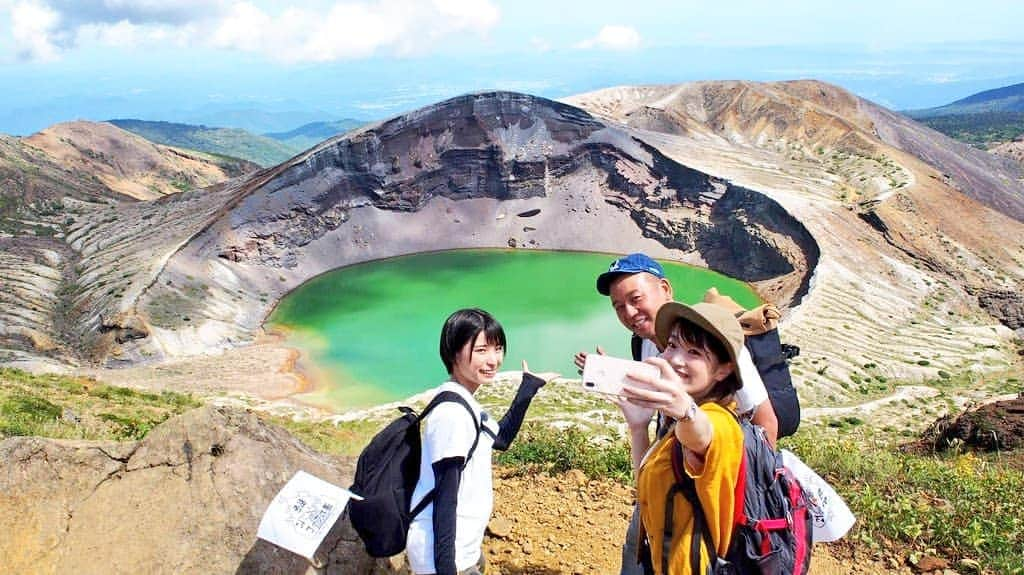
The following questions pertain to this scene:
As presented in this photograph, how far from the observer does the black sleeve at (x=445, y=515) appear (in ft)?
11.2

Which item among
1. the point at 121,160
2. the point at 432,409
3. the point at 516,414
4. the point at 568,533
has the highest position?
the point at 432,409

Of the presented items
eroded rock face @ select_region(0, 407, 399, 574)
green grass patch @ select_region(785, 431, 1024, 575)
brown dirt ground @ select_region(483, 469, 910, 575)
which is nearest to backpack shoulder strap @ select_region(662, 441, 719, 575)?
eroded rock face @ select_region(0, 407, 399, 574)

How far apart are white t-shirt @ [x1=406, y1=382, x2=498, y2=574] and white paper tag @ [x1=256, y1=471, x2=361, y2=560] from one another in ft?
1.39

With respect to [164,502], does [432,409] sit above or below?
above

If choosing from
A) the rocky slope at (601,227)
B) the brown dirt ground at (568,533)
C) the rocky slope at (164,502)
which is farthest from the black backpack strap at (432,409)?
the rocky slope at (601,227)

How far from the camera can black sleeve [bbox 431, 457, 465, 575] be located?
3402 mm

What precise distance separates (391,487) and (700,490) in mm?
1792

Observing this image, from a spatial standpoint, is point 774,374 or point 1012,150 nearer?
point 774,374

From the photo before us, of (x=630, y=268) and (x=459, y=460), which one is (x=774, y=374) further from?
(x=459, y=460)

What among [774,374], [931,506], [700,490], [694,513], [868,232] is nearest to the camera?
[700,490]

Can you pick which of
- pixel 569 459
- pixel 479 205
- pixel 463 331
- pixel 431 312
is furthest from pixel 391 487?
pixel 479 205

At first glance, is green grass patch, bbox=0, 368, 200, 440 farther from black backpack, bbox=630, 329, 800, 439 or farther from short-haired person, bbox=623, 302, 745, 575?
black backpack, bbox=630, 329, 800, 439

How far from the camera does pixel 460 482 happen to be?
3.64 metres

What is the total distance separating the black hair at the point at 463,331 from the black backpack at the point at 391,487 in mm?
297
